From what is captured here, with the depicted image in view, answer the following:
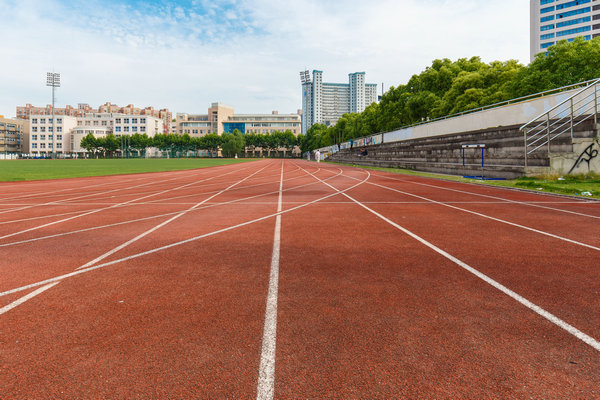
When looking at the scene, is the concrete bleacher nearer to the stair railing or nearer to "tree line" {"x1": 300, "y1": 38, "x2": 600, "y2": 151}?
the stair railing

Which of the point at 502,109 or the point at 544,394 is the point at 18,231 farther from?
the point at 502,109

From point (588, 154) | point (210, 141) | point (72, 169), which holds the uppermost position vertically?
point (210, 141)

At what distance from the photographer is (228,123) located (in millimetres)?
163000

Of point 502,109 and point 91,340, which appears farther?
point 502,109

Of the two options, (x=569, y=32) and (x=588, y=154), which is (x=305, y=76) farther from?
(x=588, y=154)

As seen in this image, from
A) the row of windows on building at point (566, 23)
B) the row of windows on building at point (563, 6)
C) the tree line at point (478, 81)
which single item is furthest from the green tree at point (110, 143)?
the row of windows on building at point (563, 6)

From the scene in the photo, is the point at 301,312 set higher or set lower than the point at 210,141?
lower

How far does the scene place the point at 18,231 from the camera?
22.8ft

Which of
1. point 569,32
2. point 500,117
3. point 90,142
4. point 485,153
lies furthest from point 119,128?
point 569,32

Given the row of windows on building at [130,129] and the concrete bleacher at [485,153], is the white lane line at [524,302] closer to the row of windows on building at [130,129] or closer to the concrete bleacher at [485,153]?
the concrete bleacher at [485,153]

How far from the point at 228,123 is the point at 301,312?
16823cm

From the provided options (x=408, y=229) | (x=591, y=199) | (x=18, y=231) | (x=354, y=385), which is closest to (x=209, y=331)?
(x=354, y=385)

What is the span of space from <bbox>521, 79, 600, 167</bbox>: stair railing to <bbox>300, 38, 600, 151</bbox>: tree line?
1636 cm

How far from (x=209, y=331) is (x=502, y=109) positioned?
24621mm
